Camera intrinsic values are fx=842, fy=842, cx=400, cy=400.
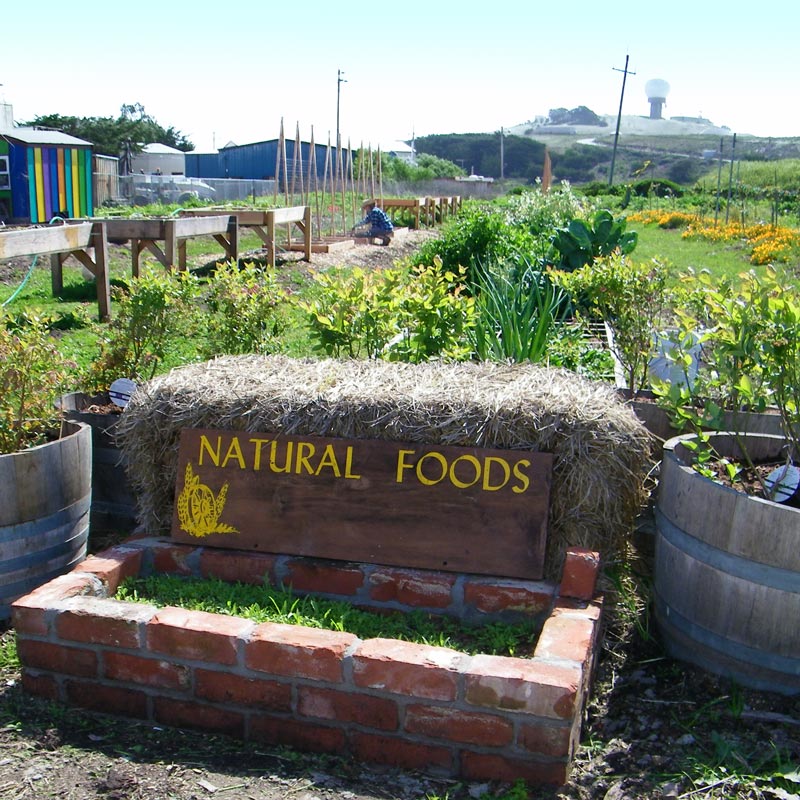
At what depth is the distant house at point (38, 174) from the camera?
62.7 feet

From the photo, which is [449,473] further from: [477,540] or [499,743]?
[499,743]

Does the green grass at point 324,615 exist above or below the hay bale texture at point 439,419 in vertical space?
below

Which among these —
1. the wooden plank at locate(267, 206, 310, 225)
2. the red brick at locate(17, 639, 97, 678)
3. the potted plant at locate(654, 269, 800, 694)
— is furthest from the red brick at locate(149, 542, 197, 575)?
the wooden plank at locate(267, 206, 310, 225)

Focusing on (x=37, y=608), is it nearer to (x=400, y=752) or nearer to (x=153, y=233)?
(x=400, y=752)

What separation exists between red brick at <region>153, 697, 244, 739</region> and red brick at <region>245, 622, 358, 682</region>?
20 centimetres

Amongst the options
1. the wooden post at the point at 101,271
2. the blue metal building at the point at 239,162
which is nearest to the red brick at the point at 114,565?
the wooden post at the point at 101,271

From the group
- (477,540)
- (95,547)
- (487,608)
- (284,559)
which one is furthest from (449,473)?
(95,547)

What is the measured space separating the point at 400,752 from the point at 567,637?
588mm

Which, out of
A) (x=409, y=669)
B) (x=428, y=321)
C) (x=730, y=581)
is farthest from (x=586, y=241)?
(x=409, y=669)

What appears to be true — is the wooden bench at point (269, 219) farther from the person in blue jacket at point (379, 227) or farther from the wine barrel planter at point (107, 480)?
the wine barrel planter at point (107, 480)

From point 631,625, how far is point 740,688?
0.51 m

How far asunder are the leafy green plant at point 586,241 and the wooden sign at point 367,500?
596 cm

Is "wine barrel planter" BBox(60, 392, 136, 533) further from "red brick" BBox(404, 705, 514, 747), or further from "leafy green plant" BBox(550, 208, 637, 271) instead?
"leafy green plant" BBox(550, 208, 637, 271)

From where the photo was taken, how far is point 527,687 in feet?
7.40
